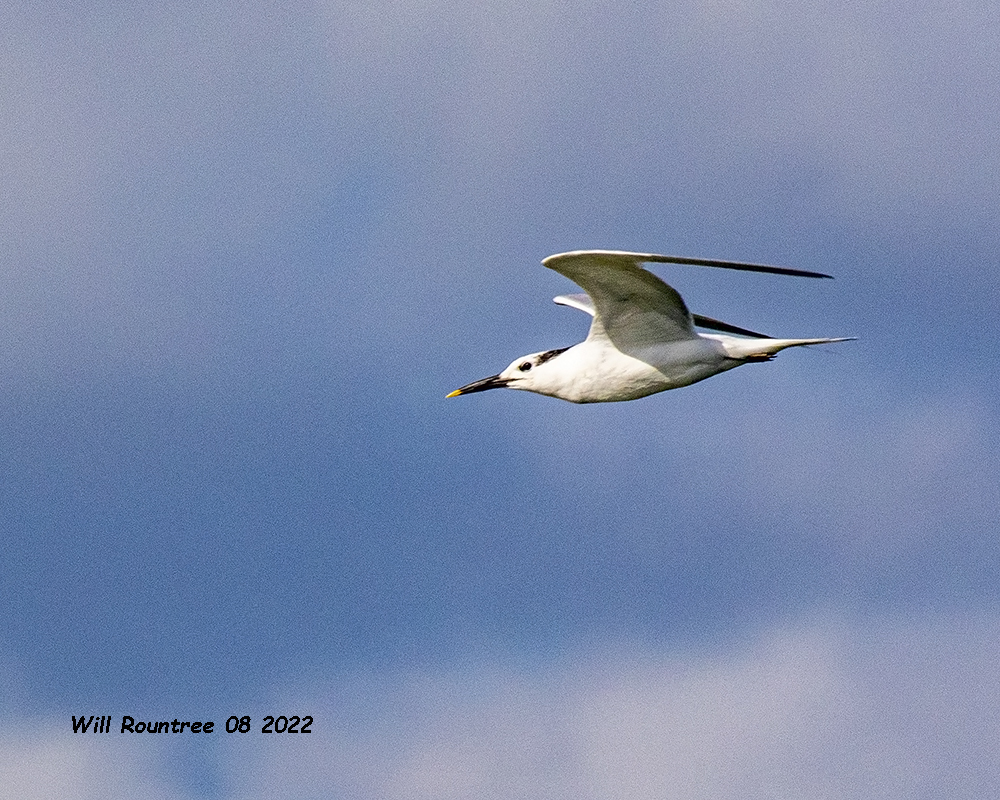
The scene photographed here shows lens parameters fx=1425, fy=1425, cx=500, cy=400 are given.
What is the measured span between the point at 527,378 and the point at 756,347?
12.6 feet

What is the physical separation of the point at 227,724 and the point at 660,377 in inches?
311

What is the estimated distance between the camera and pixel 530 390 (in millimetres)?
21047

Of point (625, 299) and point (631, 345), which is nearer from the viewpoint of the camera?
point (625, 299)

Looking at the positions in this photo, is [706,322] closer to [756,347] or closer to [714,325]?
[714,325]

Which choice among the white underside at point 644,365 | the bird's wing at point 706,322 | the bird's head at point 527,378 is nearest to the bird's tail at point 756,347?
the white underside at point 644,365

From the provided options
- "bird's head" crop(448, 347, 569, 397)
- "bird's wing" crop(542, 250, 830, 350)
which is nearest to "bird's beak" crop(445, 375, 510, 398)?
"bird's head" crop(448, 347, 569, 397)

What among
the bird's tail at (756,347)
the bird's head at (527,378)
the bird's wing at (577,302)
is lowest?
the bird's tail at (756,347)

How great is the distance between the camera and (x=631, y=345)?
19219 mm

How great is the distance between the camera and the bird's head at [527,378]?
67.2ft

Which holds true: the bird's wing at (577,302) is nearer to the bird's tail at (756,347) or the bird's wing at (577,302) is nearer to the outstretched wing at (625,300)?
the outstretched wing at (625,300)

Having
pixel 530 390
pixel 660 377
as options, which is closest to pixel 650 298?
pixel 660 377

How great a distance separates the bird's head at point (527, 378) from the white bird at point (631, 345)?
2 cm

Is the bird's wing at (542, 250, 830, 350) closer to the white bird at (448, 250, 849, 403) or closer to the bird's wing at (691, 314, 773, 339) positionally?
the white bird at (448, 250, 849, 403)

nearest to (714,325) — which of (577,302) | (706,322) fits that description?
(706,322)
